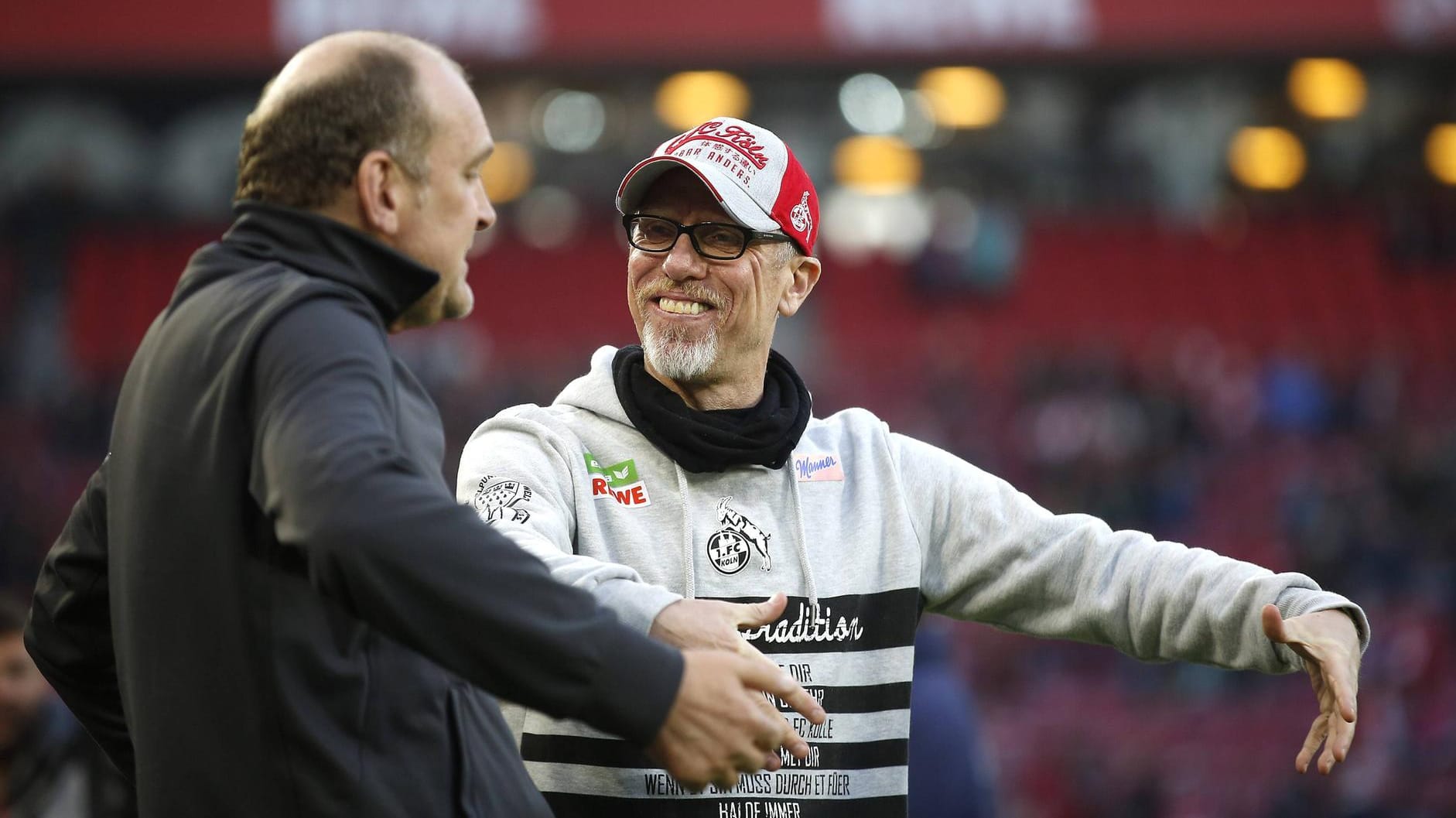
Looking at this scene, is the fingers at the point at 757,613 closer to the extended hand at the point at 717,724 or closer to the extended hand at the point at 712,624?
the extended hand at the point at 712,624

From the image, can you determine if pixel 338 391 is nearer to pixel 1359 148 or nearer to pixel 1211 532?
pixel 1211 532

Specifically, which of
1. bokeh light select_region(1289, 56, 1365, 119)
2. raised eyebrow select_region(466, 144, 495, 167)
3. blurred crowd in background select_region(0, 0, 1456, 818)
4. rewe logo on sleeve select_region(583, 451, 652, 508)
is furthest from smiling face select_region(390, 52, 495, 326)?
bokeh light select_region(1289, 56, 1365, 119)

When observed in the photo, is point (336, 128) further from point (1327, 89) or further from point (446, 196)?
point (1327, 89)

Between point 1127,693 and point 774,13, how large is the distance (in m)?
5.96

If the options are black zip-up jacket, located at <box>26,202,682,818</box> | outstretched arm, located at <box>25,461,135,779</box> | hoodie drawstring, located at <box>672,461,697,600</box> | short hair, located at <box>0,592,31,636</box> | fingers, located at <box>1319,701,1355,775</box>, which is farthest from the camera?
short hair, located at <box>0,592,31,636</box>

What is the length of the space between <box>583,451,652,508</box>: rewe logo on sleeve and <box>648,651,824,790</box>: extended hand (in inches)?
34.1

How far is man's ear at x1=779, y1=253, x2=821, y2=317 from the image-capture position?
9.26 feet

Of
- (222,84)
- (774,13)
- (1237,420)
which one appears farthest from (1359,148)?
(222,84)

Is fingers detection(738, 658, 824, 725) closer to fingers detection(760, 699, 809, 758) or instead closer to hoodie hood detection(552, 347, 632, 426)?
fingers detection(760, 699, 809, 758)

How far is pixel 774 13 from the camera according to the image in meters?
12.2

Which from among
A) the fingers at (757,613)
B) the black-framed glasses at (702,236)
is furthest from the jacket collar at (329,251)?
the black-framed glasses at (702,236)

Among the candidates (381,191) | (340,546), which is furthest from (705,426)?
(340,546)

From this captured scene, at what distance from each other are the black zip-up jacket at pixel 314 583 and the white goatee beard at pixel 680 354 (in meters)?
0.87

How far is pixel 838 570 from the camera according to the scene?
2477 mm
